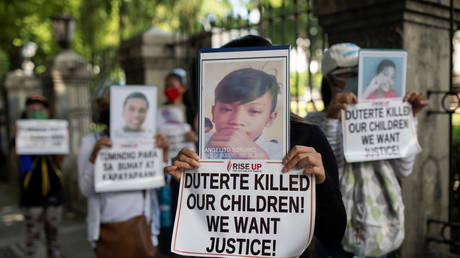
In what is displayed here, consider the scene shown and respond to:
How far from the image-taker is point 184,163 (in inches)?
72.1

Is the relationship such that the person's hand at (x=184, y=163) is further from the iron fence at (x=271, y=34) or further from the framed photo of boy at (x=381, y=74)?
the iron fence at (x=271, y=34)

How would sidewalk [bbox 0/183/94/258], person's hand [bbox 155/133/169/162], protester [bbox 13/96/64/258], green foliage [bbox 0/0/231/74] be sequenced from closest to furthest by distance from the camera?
1. person's hand [bbox 155/133/169/162]
2. protester [bbox 13/96/64/258]
3. sidewalk [bbox 0/183/94/258]
4. green foliage [bbox 0/0/231/74]

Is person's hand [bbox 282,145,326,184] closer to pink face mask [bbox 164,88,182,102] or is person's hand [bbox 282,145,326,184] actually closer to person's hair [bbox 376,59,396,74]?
person's hair [bbox 376,59,396,74]

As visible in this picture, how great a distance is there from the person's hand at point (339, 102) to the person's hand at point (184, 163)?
40.0 inches

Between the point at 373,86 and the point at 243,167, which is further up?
the point at 373,86

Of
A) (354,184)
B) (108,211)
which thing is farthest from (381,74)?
(108,211)

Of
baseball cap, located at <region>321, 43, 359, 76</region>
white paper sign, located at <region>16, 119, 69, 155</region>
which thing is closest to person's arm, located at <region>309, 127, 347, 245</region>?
baseball cap, located at <region>321, 43, 359, 76</region>

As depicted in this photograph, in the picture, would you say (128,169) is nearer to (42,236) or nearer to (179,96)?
(179,96)

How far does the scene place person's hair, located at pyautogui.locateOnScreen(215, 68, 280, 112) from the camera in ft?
5.63

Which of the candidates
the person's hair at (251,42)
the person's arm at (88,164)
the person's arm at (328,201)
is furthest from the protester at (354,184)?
the person's arm at (88,164)

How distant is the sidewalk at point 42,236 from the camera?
5801mm

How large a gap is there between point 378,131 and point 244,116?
3.97 ft

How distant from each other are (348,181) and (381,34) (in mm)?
1289

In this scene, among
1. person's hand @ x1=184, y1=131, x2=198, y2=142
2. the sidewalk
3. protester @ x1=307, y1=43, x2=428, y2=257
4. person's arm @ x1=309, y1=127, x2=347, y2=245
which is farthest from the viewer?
the sidewalk
